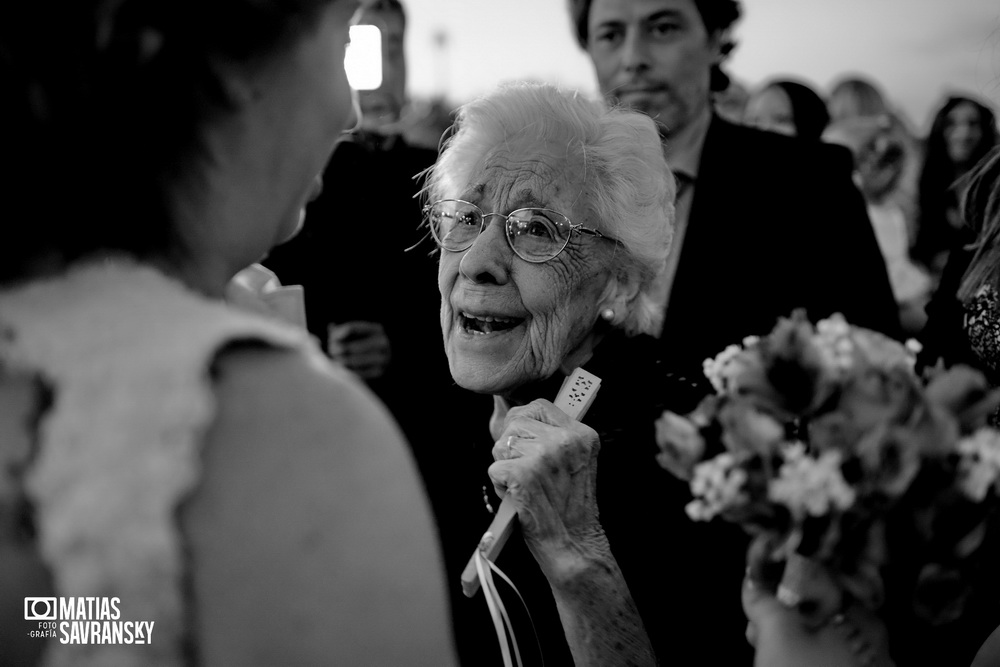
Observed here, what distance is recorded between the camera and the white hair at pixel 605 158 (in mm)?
2158

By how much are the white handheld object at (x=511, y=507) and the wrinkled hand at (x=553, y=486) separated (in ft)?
0.12

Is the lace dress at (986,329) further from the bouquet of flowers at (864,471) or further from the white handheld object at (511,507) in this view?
the bouquet of flowers at (864,471)

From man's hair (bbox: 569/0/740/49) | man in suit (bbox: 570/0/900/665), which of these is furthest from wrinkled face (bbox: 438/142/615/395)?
man's hair (bbox: 569/0/740/49)

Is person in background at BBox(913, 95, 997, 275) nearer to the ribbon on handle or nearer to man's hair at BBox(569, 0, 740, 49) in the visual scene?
man's hair at BBox(569, 0, 740, 49)

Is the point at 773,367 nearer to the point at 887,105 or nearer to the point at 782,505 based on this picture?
the point at 782,505

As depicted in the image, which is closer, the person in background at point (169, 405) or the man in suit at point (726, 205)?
the person in background at point (169, 405)

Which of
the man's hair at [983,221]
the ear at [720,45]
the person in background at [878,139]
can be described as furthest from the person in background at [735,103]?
the man's hair at [983,221]

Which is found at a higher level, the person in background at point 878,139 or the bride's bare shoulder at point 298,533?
the person in background at point 878,139

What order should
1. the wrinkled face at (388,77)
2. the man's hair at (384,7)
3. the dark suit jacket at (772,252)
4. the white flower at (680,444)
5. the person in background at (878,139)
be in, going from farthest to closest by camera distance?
the person in background at (878,139)
the man's hair at (384,7)
the wrinkled face at (388,77)
the dark suit jacket at (772,252)
the white flower at (680,444)

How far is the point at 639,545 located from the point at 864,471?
880 mm

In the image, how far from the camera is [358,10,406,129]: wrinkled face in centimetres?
398

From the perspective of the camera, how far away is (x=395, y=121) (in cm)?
410

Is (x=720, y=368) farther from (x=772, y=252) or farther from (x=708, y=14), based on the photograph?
(x=708, y=14)

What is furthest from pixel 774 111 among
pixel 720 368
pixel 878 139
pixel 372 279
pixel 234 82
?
pixel 234 82
